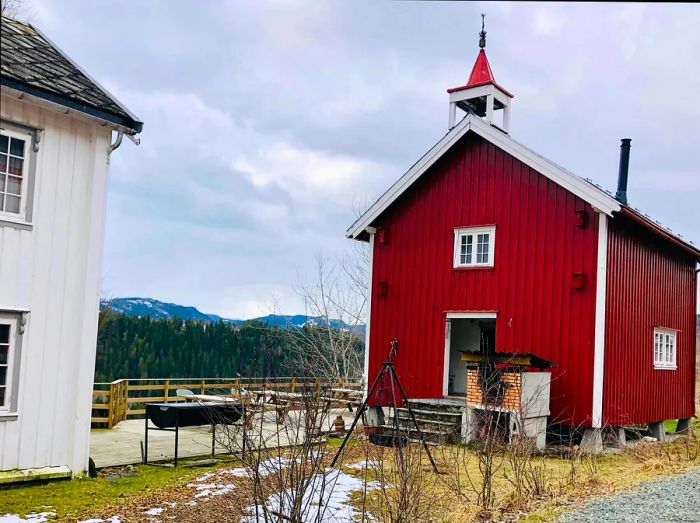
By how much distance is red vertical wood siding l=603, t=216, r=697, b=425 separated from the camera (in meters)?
14.3

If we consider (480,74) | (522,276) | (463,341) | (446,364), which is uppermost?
(480,74)

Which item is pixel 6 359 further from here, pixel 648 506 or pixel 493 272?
pixel 493 272

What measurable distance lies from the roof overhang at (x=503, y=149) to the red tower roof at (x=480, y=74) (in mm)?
1738

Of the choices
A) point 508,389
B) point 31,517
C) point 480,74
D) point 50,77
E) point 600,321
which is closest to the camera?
point 31,517

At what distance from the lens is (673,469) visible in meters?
11.1

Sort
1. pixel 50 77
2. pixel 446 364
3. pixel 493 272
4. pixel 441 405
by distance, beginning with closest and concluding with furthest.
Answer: pixel 50 77 < pixel 441 405 < pixel 493 272 < pixel 446 364

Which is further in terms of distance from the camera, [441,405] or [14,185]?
[441,405]

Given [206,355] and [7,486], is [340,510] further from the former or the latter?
[206,355]

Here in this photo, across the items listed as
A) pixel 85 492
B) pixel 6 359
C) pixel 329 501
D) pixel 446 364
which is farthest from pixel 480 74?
pixel 85 492

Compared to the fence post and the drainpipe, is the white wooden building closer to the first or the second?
the drainpipe

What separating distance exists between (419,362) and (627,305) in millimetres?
4506

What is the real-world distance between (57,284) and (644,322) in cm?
1190

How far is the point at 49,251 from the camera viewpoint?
9.98m

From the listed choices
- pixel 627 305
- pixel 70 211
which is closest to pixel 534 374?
pixel 627 305
